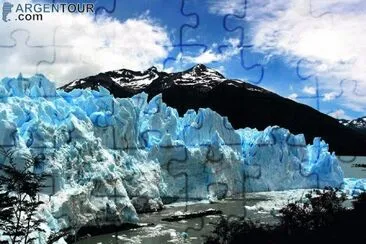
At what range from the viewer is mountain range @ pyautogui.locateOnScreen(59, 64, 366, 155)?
1292 inches

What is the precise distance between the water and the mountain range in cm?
867

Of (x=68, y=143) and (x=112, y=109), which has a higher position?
(x=112, y=109)

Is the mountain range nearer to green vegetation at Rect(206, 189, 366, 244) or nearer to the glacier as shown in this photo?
the glacier

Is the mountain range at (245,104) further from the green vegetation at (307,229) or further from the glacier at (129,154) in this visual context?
the green vegetation at (307,229)

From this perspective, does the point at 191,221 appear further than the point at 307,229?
Yes

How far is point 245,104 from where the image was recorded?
33156 mm

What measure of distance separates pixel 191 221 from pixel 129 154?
341 cm

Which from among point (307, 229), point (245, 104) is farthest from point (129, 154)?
point (245, 104)

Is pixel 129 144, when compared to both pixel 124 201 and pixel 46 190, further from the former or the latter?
pixel 46 190

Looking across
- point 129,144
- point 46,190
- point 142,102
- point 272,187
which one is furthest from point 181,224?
point 272,187

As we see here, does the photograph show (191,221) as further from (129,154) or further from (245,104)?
(245,104)

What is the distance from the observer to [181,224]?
698 inches

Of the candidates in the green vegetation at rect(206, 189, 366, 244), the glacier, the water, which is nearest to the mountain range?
the glacier

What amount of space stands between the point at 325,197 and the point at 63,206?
22.4ft
